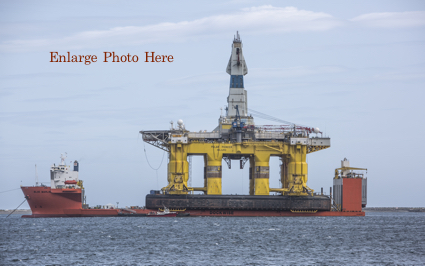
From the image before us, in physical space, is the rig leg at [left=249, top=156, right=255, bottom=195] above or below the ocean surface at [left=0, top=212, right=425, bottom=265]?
above

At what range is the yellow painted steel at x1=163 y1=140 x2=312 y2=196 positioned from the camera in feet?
295

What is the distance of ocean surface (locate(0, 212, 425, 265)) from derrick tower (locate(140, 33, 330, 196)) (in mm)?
10228

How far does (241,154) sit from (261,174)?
3.96 metres

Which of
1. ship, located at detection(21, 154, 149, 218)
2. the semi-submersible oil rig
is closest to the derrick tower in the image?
the semi-submersible oil rig

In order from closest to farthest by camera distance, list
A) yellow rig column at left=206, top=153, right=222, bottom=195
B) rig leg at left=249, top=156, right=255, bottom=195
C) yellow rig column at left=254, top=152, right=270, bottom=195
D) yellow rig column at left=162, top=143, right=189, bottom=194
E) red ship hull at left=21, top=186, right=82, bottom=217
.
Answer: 1. red ship hull at left=21, top=186, right=82, bottom=217
2. yellow rig column at left=162, top=143, right=189, bottom=194
3. yellow rig column at left=206, top=153, right=222, bottom=195
4. yellow rig column at left=254, top=152, right=270, bottom=195
5. rig leg at left=249, top=156, right=255, bottom=195

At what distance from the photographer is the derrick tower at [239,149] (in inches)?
3543

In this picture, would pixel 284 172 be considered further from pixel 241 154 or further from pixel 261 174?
pixel 241 154

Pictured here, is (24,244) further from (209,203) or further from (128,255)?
(209,203)

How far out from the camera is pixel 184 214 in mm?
88562

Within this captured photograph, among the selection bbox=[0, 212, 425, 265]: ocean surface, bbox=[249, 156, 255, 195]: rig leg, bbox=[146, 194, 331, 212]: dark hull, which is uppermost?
bbox=[249, 156, 255, 195]: rig leg

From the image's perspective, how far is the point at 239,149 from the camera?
3563 inches

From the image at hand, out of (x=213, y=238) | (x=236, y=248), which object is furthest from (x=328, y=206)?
(x=236, y=248)

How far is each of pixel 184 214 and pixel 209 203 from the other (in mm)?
3747

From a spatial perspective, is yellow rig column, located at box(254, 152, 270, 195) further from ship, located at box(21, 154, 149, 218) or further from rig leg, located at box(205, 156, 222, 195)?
ship, located at box(21, 154, 149, 218)
